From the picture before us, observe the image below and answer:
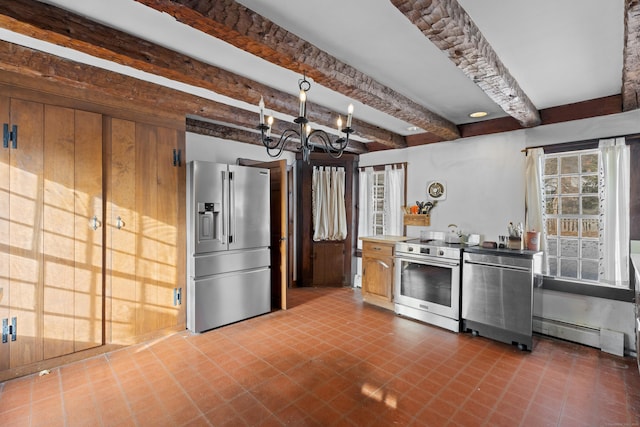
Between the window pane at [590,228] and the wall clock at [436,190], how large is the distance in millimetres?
1504

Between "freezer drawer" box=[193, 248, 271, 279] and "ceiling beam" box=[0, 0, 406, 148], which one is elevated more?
"ceiling beam" box=[0, 0, 406, 148]

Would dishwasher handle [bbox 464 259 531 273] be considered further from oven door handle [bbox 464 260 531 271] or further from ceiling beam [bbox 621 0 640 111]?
ceiling beam [bbox 621 0 640 111]

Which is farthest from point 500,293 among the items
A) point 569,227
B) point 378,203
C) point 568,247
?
point 378,203

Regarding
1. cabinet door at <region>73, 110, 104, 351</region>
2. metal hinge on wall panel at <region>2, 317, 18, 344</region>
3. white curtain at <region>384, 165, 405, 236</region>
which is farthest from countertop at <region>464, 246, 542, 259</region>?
metal hinge on wall panel at <region>2, 317, 18, 344</region>

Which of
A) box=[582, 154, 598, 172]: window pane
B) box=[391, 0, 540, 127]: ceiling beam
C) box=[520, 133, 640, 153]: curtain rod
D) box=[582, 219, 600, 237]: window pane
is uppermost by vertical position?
box=[391, 0, 540, 127]: ceiling beam

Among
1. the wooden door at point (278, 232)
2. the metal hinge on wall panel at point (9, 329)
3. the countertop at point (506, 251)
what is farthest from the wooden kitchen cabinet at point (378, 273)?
the metal hinge on wall panel at point (9, 329)

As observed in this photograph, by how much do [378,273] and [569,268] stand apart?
6.94 feet

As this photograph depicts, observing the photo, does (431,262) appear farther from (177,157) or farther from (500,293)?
(177,157)

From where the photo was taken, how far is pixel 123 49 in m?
1.82

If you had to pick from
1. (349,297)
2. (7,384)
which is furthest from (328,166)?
(7,384)

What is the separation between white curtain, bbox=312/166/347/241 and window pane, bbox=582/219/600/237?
10.0ft

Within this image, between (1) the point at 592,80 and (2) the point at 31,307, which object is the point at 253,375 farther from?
(1) the point at 592,80

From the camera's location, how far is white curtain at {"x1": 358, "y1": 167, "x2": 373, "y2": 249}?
503cm

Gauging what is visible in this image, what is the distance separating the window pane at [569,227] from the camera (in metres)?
3.18
